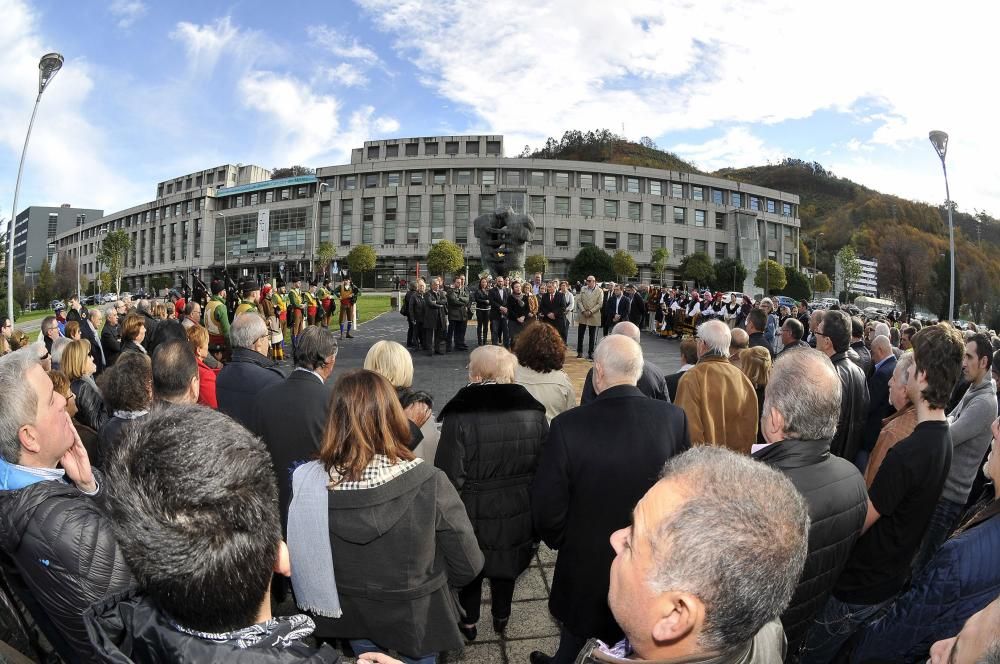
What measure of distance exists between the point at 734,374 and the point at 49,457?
148 inches

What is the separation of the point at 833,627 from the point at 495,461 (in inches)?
69.4

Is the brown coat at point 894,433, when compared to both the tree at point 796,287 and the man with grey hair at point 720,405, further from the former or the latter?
the tree at point 796,287

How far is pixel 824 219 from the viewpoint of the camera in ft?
406

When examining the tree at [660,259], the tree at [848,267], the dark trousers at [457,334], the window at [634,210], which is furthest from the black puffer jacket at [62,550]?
the tree at [848,267]

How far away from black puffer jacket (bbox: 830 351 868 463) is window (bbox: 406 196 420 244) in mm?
65615

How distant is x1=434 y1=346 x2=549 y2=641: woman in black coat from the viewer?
10.4 feet

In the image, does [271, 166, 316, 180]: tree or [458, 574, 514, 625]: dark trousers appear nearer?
[458, 574, 514, 625]: dark trousers

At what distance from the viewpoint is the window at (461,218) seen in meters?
67.4

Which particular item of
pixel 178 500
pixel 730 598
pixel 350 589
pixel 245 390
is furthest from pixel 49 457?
pixel 730 598

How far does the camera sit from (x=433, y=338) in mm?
14102

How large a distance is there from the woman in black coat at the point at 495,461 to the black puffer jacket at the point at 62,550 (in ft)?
5.42

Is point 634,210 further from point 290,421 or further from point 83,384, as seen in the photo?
point 290,421

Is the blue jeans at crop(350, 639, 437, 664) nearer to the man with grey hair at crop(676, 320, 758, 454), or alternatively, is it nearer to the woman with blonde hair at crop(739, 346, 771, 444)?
the man with grey hair at crop(676, 320, 758, 454)

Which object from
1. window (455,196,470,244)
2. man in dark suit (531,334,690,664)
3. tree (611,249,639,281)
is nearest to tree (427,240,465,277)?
window (455,196,470,244)
